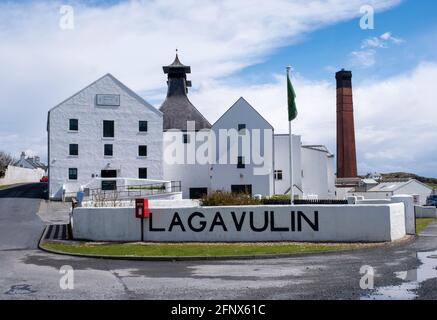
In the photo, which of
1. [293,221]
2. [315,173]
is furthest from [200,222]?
[315,173]

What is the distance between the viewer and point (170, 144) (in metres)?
55.3

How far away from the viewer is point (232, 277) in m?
13.9

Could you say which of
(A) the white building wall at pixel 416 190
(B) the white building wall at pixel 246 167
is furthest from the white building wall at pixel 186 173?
(A) the white building wall at pixel 416 190

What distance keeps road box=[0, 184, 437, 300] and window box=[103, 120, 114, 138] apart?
31513mm

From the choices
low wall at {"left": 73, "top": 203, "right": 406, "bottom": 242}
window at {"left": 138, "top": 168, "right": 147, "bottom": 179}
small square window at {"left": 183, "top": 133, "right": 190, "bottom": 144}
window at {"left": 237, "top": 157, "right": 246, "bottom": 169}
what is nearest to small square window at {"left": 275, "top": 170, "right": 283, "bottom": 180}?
window at {"left": 237, "top": 157, "right": 246, "bottom": 169}

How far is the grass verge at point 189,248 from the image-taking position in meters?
18.3

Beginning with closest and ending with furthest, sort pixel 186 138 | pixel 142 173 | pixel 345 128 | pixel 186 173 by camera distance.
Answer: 1. pixel 142 173
2. pixel 186 173
3. pixel 186 138
4. pixel 345 128

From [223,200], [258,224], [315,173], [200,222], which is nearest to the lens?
[258,224]

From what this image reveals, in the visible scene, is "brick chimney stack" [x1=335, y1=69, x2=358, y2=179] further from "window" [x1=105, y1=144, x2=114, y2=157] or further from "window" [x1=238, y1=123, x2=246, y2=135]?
"window" [x1=105, y1=144, x2=114, y2=157]

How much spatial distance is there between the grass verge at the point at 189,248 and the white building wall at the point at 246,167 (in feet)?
101

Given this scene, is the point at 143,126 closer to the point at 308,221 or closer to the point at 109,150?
the point at 109,150

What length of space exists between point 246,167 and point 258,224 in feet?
101

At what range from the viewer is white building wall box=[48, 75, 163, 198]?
5006 centimetres
